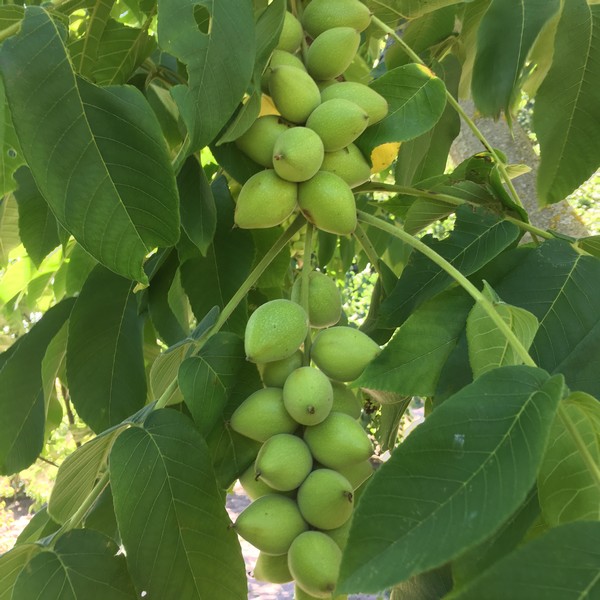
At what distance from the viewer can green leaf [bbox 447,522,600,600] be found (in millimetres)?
410

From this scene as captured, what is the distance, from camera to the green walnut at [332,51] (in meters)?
0.89

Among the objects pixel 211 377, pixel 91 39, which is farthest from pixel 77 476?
pixel 91 39

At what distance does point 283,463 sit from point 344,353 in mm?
146

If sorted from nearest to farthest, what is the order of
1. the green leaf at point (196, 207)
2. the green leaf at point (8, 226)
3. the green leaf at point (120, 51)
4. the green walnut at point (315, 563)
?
the green walnut at point (315, 563)
the green leaf at point (196, 207)
the green leaf at point (120, 51)
the green leaf at point (8, 226)

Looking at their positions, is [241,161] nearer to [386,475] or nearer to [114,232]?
[114,232]

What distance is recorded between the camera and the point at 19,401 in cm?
111

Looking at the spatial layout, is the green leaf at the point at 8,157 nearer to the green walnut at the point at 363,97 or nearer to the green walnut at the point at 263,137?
the green walnut at the point at 263,137

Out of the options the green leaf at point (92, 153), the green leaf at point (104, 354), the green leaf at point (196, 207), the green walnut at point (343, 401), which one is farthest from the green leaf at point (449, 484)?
the green leaf at point (104, 354)

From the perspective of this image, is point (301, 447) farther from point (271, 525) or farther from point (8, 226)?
point (8, 226)

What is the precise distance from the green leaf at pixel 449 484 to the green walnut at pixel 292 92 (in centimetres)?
46

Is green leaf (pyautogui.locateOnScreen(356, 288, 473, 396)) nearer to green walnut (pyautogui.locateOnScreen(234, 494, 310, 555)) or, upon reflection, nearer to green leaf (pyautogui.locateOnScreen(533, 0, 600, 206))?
green walnut (pyautogui.locateOnScreen(234, 494, 310, 555))

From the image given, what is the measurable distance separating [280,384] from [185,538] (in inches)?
7.8

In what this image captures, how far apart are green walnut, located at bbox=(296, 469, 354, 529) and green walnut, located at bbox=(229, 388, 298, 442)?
0.21 feet

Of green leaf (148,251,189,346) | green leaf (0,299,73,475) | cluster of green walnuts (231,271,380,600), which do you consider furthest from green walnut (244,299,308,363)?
green leaf (0,299,73,475)
